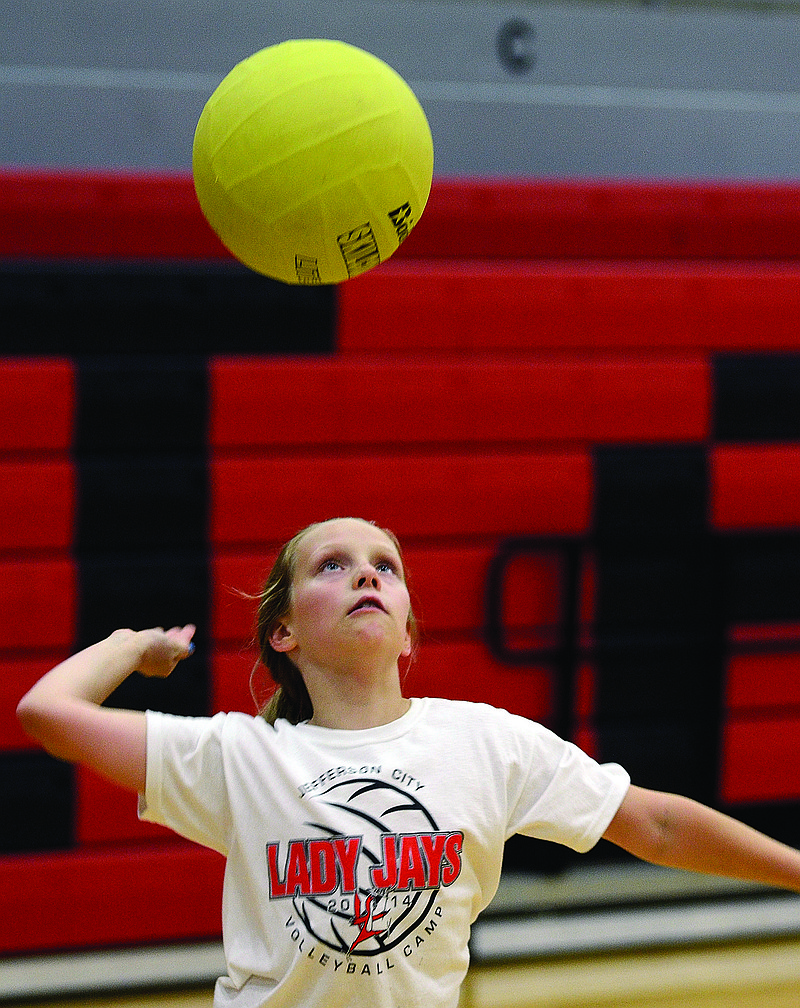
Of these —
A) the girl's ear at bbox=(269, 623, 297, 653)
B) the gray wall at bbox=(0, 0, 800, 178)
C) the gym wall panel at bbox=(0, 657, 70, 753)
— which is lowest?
the gym wall panel at bbox=(0, 657, 70, 753)

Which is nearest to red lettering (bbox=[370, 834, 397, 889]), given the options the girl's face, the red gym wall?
the girl's face

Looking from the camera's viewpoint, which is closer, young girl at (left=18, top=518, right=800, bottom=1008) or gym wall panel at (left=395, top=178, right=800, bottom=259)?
young girl at (left=18, top=518, right=800, bottom=1008)

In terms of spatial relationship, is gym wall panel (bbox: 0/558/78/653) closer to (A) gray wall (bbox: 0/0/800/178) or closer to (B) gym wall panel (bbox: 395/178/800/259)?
(A) gray wall (bbox: 0/0/800/178)

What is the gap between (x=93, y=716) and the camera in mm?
1271

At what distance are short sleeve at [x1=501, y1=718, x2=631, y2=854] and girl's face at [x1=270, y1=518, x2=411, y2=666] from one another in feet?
0.71

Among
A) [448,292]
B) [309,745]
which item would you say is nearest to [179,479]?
[448,292]

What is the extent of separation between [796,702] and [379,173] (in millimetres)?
2201

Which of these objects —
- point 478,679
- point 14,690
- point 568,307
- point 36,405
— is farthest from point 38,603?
point 568,307

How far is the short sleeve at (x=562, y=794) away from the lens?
4.38 ft

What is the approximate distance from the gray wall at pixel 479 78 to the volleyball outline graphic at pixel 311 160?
4.76 ft

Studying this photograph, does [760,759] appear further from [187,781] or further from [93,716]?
[93,716]

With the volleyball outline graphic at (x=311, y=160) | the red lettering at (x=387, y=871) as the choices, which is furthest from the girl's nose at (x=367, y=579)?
the volleyball outline graphic at (x=311, y=160)

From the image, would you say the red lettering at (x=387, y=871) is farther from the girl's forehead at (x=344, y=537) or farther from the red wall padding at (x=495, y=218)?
the red wall padding at (x=495, y=218)

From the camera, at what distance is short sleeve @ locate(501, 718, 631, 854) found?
1336 millimetres
